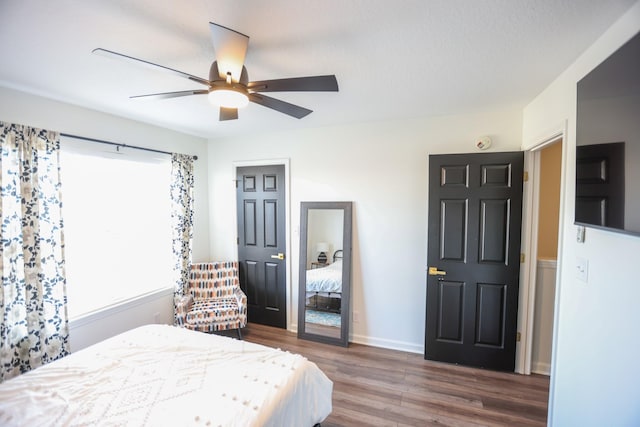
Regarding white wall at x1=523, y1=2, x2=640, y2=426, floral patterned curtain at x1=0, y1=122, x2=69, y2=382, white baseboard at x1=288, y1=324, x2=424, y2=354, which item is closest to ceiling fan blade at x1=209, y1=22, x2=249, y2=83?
white wall at x1=523, y1=2, x2=640, y2=426

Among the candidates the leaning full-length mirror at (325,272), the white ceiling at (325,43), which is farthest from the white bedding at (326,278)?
the white ceiling at (325,43)

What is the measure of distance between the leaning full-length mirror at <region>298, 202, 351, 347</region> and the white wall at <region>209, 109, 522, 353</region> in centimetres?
11

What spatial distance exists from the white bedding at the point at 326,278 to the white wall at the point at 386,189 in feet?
0.61

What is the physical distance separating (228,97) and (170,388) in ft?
5.24

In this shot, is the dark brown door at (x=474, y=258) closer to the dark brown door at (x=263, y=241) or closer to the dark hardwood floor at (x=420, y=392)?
the dark hardwood floor at (x=420, y=392)

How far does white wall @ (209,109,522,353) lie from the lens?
285cm

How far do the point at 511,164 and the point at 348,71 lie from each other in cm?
177

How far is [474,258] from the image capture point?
8.73ft

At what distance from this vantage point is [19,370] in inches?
83.0

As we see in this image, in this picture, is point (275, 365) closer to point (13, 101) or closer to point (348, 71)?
point (348, 71)

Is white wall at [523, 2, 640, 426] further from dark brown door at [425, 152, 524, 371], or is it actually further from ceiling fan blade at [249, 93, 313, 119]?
ceiling fan blade at [249, 93, 313, 119]

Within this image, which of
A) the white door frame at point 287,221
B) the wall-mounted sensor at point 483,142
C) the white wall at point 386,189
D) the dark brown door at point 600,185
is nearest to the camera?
the dark brown door at point 600,185

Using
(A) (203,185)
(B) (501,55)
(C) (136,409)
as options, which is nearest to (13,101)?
(A) (203,185)

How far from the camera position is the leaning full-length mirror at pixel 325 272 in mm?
3186
